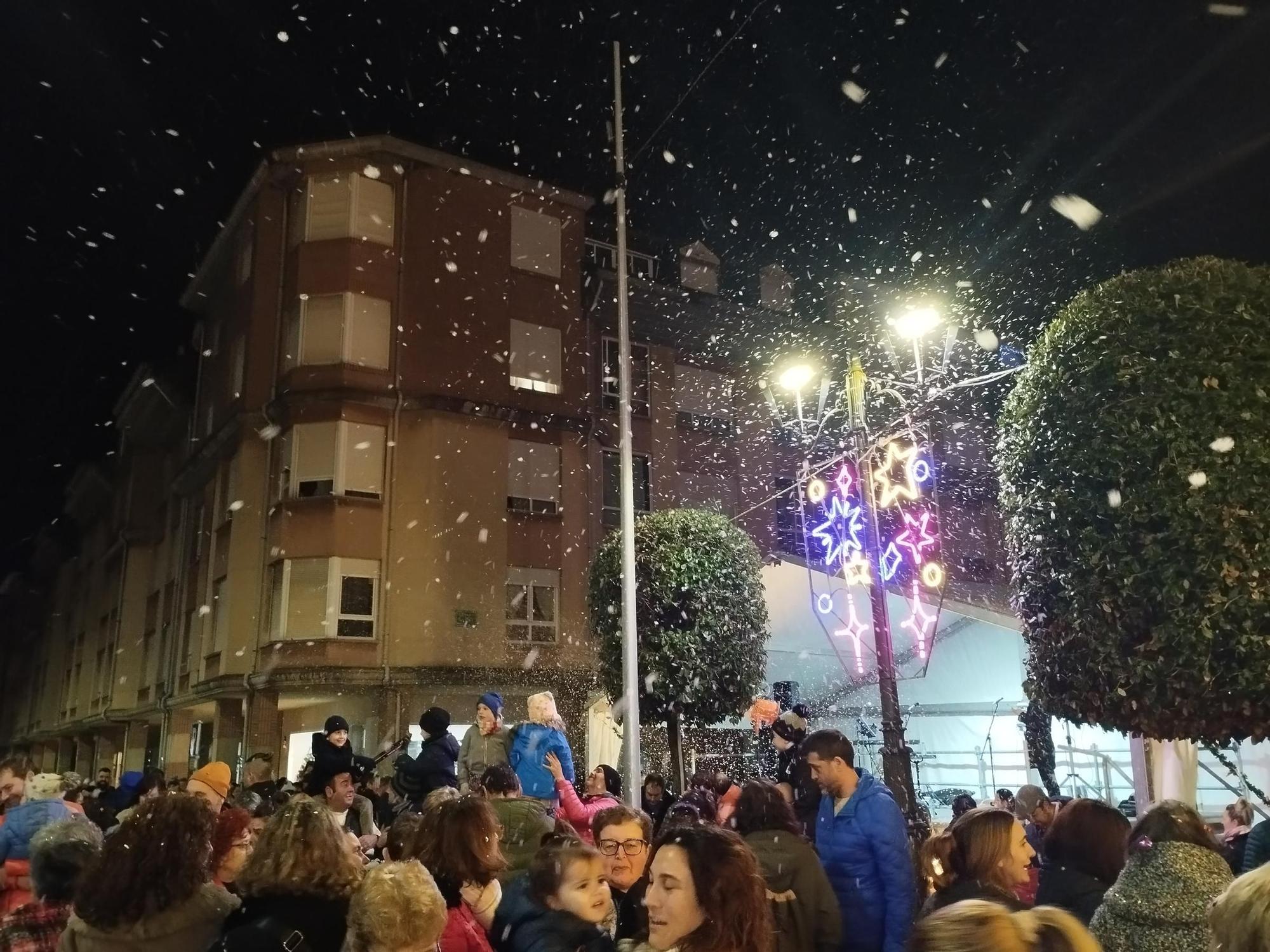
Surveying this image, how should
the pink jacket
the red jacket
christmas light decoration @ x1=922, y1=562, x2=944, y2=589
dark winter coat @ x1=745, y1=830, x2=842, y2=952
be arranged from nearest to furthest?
1. the red jacket
2. dark winter coat @ x1=745, y1=830, x2=842, y2=952
3. the pink jacket
4. christmas light decoration @ x1=922, y1=562, x2=944, y2=589

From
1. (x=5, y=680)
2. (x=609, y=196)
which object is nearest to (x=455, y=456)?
(x=609, y=196)

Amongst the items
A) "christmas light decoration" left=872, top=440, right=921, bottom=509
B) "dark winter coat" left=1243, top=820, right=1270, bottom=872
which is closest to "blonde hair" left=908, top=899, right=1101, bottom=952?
"dark winter coat" left=1243, top=820, right=1270, bottom=872

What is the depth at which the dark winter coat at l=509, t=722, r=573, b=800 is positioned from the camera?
6664mm

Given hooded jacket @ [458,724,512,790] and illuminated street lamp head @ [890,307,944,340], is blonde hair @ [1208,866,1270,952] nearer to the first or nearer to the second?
hooded jacket @ [458,724,512,790]

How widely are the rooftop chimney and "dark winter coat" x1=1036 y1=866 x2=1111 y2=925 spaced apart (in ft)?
75.0

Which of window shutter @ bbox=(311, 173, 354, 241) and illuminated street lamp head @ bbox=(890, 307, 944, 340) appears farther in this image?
window shutter @ bbox=(311, 173, 354, 241)

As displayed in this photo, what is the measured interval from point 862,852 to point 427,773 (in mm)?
3611

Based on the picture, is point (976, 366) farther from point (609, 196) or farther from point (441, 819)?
point (441, 819)

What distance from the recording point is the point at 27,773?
7.04 metres

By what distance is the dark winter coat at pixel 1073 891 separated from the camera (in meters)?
4.09

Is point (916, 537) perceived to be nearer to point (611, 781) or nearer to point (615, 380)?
point (611, 781)

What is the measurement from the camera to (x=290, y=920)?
10.1 feet

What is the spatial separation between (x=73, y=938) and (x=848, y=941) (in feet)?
10.7

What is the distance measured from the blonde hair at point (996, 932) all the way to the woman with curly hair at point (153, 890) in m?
2.67
